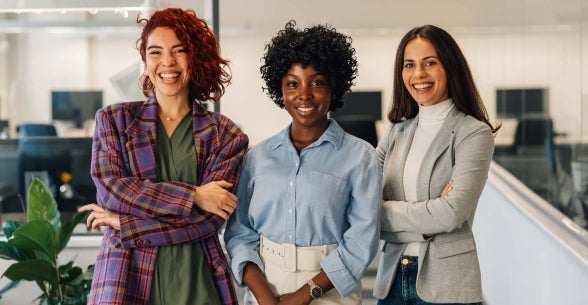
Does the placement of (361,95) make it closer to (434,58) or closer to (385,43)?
(385,43)

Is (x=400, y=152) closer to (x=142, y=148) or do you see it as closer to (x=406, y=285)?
(x=406, y=285)

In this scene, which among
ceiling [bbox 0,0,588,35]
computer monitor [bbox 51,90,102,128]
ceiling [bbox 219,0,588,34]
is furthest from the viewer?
ceiling [bbox 219,0,588,34]

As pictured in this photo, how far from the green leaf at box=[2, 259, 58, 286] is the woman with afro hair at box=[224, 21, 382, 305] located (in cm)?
146

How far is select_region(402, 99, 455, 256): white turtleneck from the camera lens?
2163mm

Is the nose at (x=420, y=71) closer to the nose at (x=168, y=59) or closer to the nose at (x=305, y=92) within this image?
the nose at (x=305, y=92)

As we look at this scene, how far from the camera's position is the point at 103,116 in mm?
2086

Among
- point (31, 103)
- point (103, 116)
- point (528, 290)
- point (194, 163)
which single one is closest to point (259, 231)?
point (194, 163)

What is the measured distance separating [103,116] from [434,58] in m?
0.85

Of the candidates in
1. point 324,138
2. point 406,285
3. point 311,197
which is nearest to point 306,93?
point 324,138

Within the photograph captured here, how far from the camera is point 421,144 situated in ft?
7.21

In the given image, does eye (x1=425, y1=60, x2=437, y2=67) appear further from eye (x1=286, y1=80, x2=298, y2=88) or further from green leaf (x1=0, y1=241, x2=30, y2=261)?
green leaf (x1=0, y1=241, x2=30, y2=261)

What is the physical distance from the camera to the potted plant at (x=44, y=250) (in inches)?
130

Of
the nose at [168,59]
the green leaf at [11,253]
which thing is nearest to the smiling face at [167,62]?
the nose at [168,59]

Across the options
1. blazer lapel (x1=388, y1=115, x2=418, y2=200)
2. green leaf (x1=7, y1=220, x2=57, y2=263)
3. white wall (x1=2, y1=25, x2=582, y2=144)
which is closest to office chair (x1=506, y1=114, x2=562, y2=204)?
white wall (x1=2, y1=25, x2=582, y2=144)
